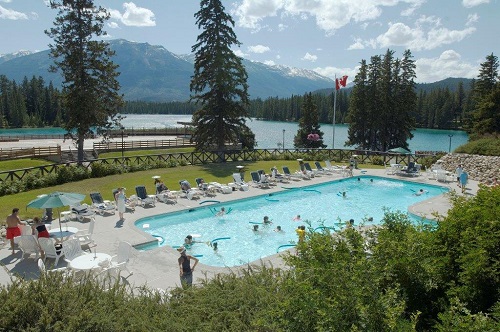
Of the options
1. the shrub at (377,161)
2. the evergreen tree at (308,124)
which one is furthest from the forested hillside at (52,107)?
the shrub at (377,161)

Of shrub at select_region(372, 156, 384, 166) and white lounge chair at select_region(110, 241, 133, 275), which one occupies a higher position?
shrub at select_region(372, 156, 384, 166)

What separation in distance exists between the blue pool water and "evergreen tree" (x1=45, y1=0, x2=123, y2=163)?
14.6 meters

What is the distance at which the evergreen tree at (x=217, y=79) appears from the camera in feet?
101

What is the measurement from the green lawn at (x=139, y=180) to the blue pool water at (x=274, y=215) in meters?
4.27

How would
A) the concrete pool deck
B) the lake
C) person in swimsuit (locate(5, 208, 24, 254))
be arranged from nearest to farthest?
the concrete pool deck < person in swimsuit (locate(5, 208, 24, 254)) < the lake

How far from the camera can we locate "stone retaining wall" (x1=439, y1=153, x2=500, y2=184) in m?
23.2

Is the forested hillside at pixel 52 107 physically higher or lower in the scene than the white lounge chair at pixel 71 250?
higher

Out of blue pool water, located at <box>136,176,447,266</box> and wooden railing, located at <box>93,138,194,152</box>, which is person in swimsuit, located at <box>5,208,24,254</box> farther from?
wooden railing, located at <box>93,138,194,152</box>

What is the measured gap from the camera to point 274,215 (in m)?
17.7

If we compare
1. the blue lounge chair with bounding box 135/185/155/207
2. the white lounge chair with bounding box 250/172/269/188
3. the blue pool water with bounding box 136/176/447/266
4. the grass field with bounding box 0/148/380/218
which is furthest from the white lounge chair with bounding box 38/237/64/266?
the white lounge chair with bounding box 250/172/269/188

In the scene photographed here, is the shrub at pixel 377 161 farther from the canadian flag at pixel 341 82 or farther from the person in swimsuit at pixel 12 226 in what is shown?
the person in swimsuit at pixel 12 226

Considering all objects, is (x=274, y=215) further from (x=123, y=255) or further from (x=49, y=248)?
(x=49, y=248)

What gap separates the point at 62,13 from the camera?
26.3 meters

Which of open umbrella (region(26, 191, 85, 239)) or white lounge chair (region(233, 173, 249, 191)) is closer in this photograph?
open umbrella (region(26, 191, 85, 239))
